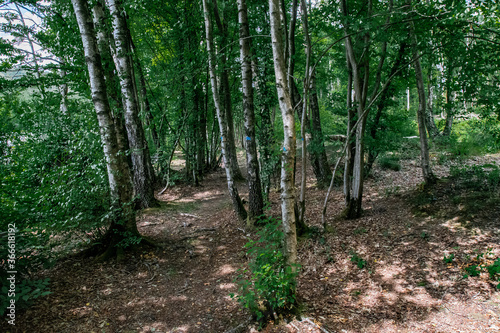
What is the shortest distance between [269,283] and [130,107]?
6487mm

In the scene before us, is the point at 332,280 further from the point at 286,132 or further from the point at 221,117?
the point at 221,117

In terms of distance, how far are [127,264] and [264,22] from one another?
8.02 metres

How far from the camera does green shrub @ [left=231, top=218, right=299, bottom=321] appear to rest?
316cm

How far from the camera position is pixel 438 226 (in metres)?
5.44

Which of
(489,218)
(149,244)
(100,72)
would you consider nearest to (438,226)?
(489,218)

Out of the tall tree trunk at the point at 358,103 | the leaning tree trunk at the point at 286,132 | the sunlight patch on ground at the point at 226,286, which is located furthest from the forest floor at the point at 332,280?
the leaning tree trunk at the point at 286,132

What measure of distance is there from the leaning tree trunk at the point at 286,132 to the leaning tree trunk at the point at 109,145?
3.03 m

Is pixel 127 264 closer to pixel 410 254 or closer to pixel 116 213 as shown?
pixel 116 213

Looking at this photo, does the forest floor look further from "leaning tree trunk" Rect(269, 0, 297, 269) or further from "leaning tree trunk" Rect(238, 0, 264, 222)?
"leaning tree trunk" Rect(269, 0, 297, 269)

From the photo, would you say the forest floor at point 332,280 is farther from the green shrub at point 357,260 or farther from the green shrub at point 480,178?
the green shrub at point 480,178

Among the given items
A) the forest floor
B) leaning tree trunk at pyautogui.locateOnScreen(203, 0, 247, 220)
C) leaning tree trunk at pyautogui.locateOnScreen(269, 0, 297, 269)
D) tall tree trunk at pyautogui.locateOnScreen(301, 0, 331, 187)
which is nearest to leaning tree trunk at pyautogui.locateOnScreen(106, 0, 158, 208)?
the forest floor

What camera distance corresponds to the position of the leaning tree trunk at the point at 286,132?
3424mm

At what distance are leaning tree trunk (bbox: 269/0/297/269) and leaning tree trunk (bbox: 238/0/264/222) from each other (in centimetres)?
291

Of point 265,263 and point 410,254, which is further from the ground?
point 265,263
